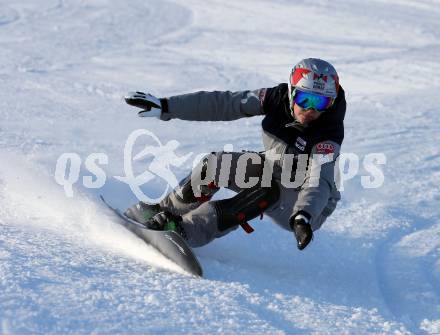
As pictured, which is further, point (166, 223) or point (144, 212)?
point (144, 212)

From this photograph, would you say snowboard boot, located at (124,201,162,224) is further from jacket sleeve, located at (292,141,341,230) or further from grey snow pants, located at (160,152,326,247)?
jacket sleeve, located at (292,141,341,230)

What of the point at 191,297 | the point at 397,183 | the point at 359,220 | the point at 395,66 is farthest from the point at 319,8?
the point at 191,297

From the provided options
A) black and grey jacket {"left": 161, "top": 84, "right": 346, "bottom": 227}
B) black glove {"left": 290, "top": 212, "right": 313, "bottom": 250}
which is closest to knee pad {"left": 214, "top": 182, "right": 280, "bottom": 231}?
black and grey jacket {"left": 161, "top": 84, "right": 346, "bottom": 227}

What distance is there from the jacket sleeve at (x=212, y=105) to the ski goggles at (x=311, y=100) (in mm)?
335

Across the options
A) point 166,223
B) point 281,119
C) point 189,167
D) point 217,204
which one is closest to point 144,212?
point 166,223

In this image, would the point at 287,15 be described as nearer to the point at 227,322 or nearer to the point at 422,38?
the point at 422,38

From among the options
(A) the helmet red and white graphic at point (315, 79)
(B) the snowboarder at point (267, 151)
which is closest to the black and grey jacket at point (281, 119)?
(B) the snowboarder at point (267, 151)

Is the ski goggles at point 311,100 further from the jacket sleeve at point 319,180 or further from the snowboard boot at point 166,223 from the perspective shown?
the snowboard boot at point 166,223

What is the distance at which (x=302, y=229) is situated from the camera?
11.5ft

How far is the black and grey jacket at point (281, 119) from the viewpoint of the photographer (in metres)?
4.06

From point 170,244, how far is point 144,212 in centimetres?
70

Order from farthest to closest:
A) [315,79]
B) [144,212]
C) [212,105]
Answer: [144,212] < [212,105] < [315,79]

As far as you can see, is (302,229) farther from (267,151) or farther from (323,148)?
(267,151)

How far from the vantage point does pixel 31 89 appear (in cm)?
887
